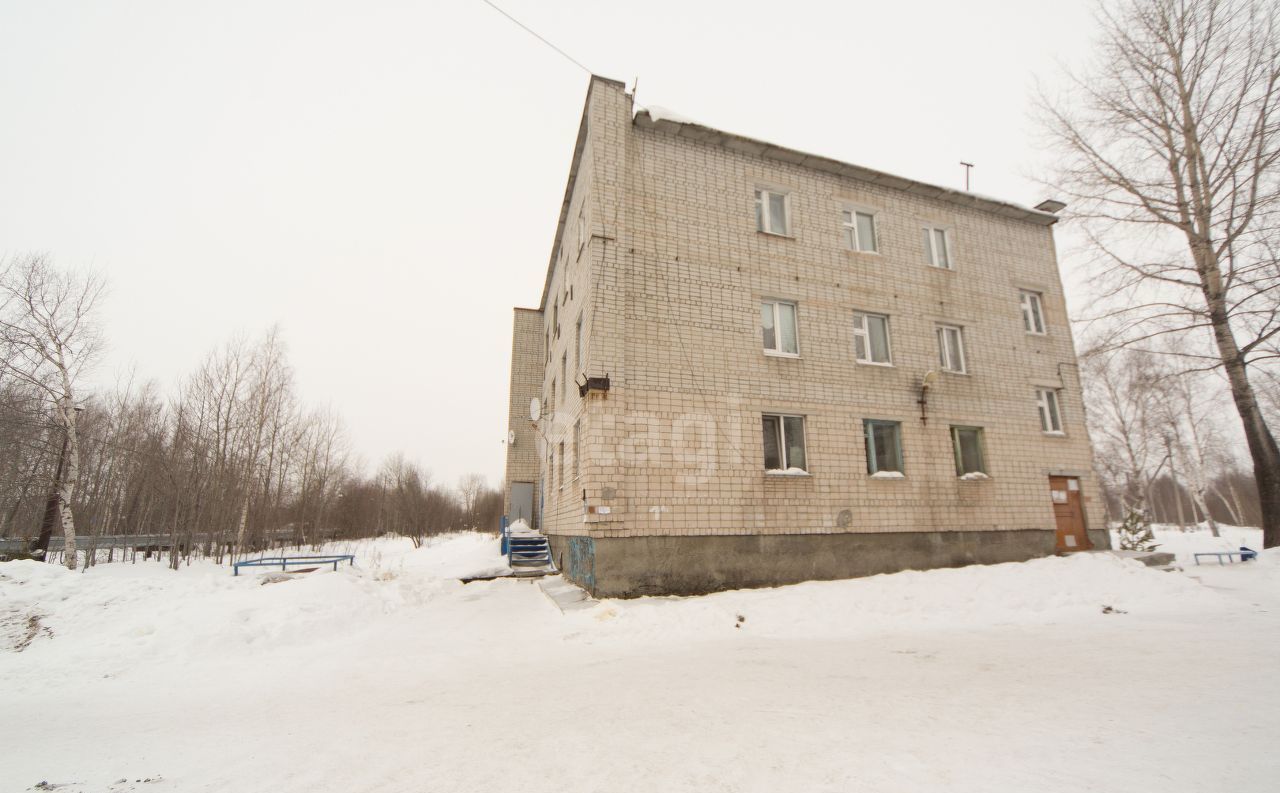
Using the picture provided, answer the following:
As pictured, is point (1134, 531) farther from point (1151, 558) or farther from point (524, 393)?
point (524, 393)

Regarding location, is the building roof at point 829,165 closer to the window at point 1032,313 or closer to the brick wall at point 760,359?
the brick wall at point 760,359

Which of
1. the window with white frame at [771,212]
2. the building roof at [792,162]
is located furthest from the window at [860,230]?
the window with white frame at [771,212]

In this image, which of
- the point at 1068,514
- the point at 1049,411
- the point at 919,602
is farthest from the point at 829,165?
the point at 1068,514

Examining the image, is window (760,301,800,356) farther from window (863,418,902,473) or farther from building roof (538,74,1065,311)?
building roof (538,74,1065,311)

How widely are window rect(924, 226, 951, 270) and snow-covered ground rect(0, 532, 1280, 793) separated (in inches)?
357

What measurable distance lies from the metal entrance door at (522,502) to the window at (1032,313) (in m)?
18.7

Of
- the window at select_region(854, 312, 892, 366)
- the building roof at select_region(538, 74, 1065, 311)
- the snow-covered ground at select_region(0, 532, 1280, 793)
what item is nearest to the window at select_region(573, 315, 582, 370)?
the building roof at select_region(538, 74, 1065, 311)

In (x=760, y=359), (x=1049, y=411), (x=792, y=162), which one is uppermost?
(x=792, y=162)

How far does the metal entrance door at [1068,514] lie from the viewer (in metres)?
14.5

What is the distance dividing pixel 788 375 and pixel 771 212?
4.70 meters

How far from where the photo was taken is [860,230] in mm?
14812

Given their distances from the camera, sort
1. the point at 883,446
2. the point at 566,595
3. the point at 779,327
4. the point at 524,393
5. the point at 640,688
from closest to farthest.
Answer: the point at 640,688 < the point at 566,595 < the point at 779,327 < the point at 883,446 < the point at 524,393

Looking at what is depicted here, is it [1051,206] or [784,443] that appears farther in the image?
[1051,206]

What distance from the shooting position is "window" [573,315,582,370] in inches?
519
